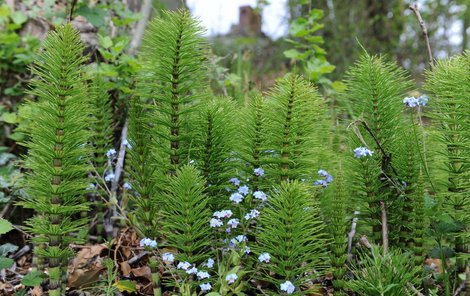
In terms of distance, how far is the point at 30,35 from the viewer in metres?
2.62

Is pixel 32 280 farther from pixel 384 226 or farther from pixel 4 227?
pixel 384 226

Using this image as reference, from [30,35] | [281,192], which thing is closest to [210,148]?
[281,192]

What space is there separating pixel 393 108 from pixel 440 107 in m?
0.14

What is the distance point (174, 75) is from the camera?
1.40 meters

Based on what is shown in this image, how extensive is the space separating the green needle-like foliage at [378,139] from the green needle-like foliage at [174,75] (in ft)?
1.79

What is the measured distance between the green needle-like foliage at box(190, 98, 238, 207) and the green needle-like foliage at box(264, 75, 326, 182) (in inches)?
4.8

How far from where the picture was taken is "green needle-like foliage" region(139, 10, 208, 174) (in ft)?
4.55

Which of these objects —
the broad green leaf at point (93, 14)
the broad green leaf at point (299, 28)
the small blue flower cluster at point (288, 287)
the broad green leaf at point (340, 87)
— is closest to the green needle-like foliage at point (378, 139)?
the small blue flower cluster at point (288, 287)

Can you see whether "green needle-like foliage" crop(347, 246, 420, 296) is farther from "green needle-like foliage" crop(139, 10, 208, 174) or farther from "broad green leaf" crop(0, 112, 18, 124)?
"broad green leaf" crop(0, 112, 18, 124)

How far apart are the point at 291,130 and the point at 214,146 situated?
0.78ft

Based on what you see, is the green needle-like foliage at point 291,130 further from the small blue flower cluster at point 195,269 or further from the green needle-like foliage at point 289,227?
the small blue flower cluster at point 195,269

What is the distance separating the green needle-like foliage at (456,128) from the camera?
139 cm

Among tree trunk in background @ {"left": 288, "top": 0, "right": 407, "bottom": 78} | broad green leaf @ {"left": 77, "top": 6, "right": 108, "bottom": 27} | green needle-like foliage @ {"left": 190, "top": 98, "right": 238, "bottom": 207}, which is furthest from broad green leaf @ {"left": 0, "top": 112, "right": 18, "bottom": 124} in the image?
tree trunk in background @ {"left": 288, "top": 0, "right": 407, "bottom": 78}

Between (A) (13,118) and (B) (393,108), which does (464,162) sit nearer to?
(B) (393,108)
